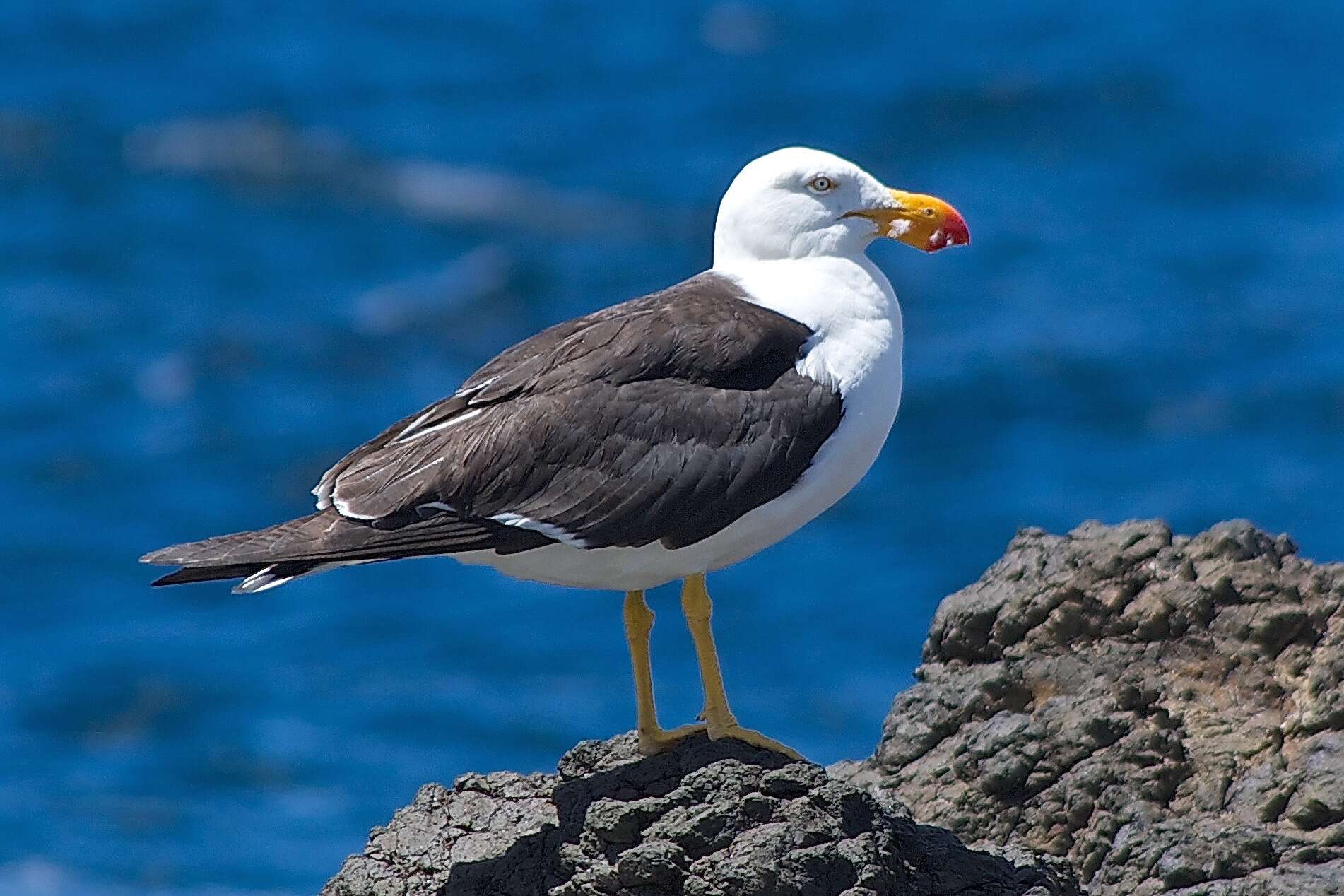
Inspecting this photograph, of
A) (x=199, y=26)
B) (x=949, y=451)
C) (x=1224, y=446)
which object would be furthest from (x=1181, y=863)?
(x=199, y=26)

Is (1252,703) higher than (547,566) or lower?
lower

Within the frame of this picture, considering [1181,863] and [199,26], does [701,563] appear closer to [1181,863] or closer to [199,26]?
[1181,863]

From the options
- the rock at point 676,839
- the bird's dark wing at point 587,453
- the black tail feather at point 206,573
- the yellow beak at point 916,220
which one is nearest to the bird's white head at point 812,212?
the yellow beak at point 916,220

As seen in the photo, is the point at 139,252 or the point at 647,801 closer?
the point at 647,801

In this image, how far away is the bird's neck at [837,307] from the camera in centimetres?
862

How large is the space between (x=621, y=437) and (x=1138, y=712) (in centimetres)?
223

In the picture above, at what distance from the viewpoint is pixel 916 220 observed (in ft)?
30.7

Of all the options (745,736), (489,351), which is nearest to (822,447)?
(745,736)

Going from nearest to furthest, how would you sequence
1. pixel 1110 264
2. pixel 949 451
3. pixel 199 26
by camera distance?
pixel 949 451 → pixel 1110 264 → pixel 199 26

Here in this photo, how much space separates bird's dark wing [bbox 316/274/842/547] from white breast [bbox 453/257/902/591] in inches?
2.9

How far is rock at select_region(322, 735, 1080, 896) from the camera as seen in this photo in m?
7.57

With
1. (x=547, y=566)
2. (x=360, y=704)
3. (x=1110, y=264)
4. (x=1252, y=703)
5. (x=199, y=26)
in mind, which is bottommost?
(x=1252, y=703)

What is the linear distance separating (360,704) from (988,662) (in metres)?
12.1

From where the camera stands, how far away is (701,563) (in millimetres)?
8508
